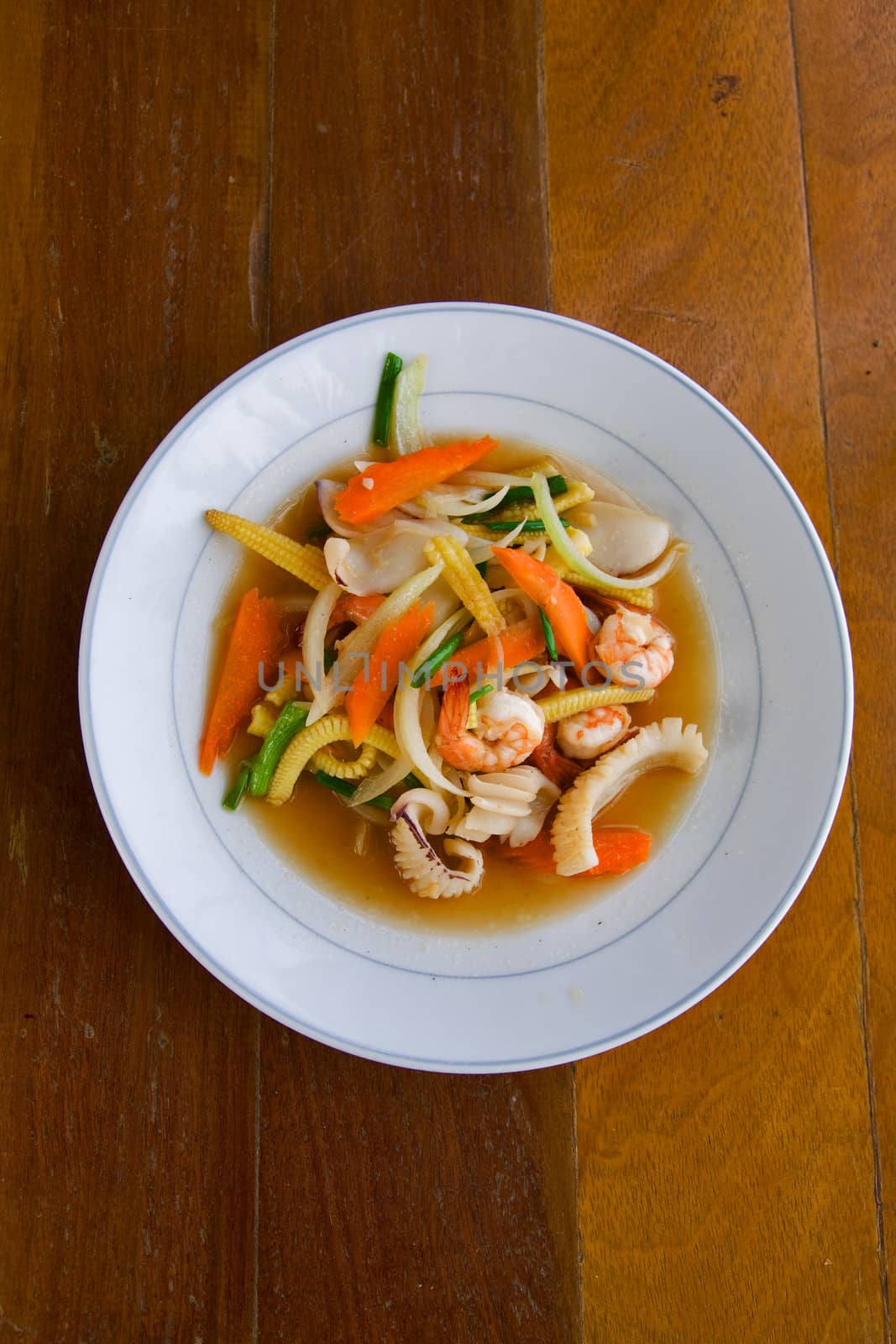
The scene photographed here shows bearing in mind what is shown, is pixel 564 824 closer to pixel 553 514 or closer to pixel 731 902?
pixel 731 902

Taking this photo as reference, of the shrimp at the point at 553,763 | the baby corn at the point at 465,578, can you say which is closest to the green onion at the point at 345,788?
the shrimp at the point at 553,763

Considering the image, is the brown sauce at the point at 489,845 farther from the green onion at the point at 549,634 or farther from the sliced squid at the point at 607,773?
the green onion at the point at 549,634

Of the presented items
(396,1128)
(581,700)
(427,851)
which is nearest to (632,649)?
(581,700)

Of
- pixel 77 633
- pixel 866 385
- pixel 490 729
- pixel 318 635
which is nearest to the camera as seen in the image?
pixel 490 729

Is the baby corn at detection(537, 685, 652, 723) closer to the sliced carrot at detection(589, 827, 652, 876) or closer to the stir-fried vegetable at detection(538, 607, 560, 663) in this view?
the stir-fried vegetable at detection(538, 607, 560, 663)

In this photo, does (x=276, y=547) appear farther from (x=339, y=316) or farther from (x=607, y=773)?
(x=607, y=773)

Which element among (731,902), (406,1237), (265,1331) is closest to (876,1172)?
(731,902)
